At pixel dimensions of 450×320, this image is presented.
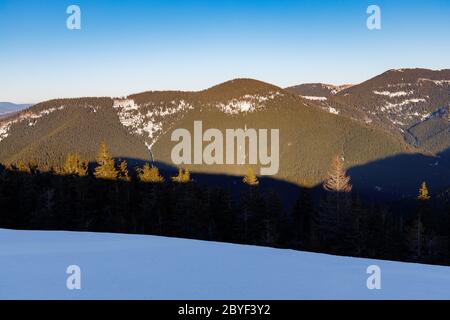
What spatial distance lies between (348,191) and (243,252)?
24849 millimetres

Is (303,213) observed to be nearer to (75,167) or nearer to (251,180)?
(251,180)

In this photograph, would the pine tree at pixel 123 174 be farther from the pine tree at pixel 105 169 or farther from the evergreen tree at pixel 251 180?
the evergreen tree at pixel 251 180

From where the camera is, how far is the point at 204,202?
35.4 meters

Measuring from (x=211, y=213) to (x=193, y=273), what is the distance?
93.0 feet

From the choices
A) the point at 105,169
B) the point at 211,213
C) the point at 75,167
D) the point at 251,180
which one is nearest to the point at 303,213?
the point at 251,180

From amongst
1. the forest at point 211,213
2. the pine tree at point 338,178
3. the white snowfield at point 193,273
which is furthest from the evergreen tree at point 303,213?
the white snowfield at point 193,273

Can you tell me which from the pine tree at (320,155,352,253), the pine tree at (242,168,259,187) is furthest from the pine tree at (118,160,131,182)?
the pine tree at (320,155,352,253)

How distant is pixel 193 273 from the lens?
7.17 m

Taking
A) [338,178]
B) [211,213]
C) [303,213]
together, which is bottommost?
[303,213]

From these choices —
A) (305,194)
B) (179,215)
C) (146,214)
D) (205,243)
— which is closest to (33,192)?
(146,214)

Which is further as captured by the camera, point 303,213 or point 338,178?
point 303,213

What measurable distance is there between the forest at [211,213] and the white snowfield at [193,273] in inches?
886

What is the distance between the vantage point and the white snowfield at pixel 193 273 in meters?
6.20
